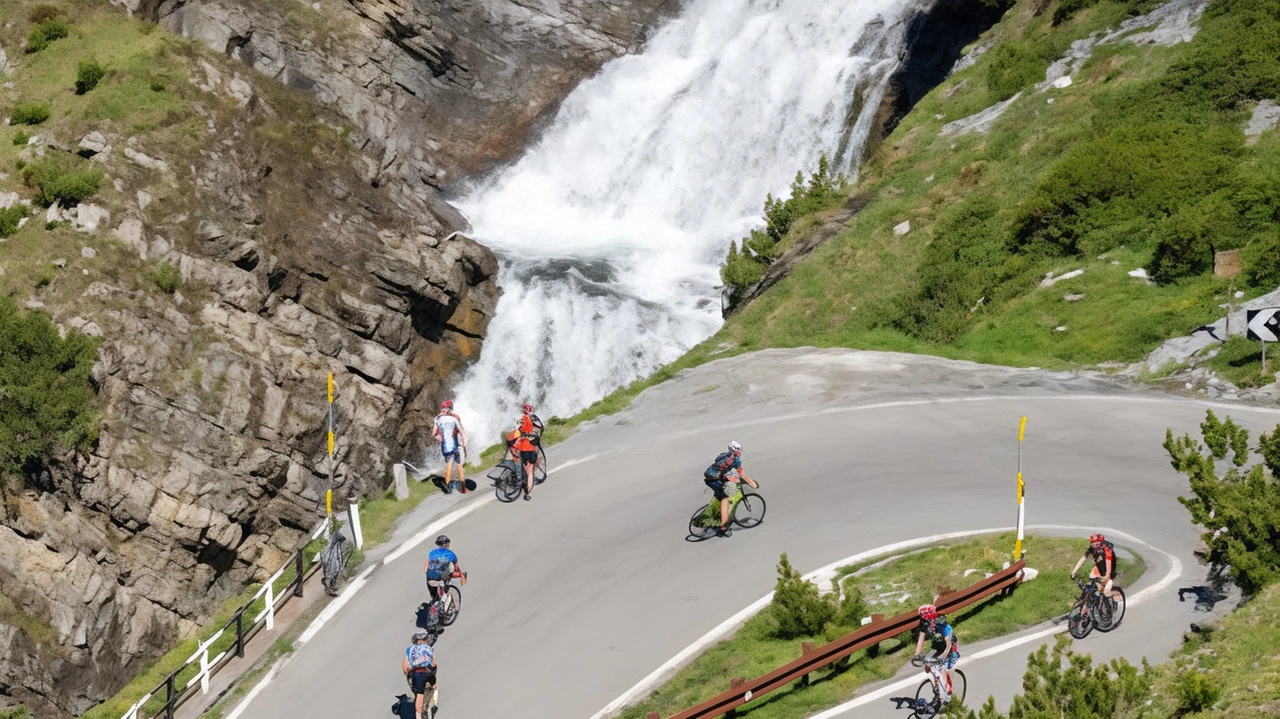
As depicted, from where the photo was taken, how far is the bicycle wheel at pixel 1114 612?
17.2 meters

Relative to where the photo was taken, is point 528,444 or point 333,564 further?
point 528,444

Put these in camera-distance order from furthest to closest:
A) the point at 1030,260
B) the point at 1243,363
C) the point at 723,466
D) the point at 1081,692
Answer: the point at 1030,260
the point at 1243,363
the point at 723,466
the point at 1081,692

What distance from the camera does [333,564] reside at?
75.0 ft

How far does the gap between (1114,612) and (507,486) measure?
12.6 metres

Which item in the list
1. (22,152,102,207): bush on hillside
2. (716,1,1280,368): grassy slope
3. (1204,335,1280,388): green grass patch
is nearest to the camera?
(1204,335,1280,388): green grass patch

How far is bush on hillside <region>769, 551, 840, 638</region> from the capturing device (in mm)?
18609

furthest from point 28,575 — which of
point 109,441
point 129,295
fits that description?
point 129,295

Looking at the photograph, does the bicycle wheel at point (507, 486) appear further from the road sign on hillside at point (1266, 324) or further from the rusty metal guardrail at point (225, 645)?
the road sign on hillside at point (1266, 324)

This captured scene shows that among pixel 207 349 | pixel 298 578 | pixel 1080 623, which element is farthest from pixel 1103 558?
pixel 207 349

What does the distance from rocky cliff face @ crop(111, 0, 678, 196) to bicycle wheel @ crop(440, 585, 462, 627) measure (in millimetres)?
30863

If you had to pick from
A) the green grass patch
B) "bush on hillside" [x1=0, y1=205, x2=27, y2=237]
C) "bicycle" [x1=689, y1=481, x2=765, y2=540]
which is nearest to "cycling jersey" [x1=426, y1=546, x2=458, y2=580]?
"bicycle" [x1=689, y1=481, x2=765, y2=540]

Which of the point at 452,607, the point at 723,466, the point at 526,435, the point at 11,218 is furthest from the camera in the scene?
the point at 11,218

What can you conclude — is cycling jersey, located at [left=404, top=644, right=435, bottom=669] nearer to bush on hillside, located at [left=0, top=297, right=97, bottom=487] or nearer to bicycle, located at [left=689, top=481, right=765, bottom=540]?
bicycle, located at [left=689, top=481, right=765, bottom=540]

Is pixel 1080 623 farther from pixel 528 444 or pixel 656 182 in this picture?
pixel 656 182
